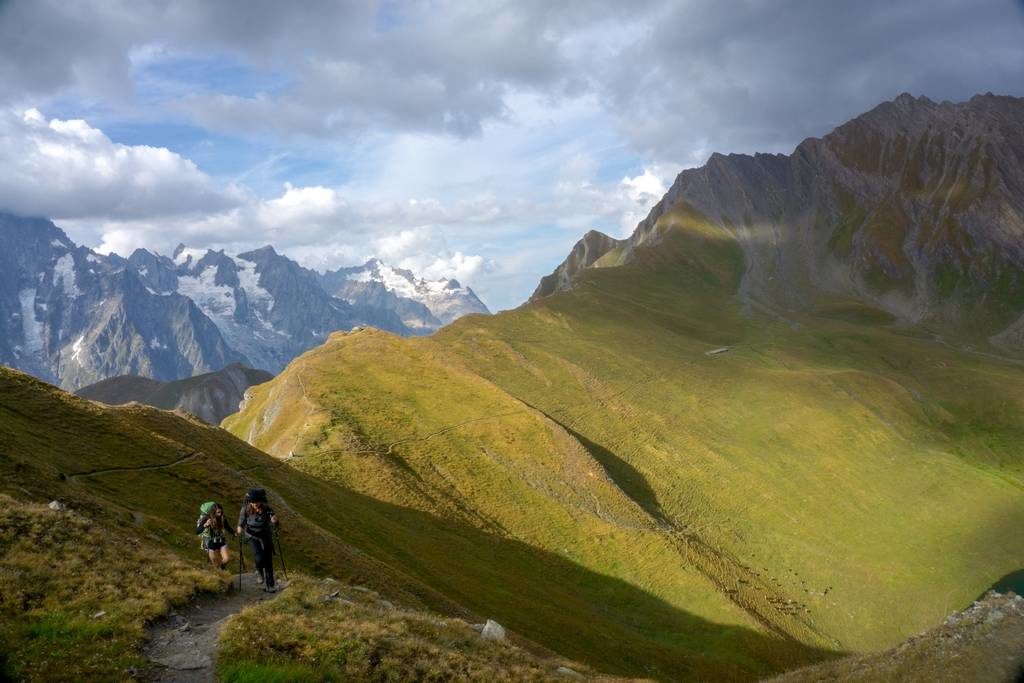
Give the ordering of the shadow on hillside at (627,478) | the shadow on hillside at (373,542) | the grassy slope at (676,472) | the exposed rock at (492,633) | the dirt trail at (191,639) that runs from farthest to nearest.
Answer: the shadow on hillside at (627,478), the grassy slope at (676,472), the shadow on hillside at (373,542), the exposed rock at (492,633), the dirt trail at (191,639)

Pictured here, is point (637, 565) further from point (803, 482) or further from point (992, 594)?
point (803, 482)

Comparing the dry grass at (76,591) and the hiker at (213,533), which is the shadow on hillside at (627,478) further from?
the dry grass at (76,591)

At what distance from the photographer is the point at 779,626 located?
64.1 meters

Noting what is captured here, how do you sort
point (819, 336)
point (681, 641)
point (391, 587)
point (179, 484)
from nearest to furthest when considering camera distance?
point (391, 587) → point (179, 484) → point (681, 641) → point (819, 336)

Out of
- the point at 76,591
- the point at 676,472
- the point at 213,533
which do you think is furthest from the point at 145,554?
the point at 676,472

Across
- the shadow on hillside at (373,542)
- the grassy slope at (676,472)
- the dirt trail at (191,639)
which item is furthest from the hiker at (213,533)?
the grassy slope at (676,472)

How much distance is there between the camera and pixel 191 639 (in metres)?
17.9

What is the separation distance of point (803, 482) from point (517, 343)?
55.4m

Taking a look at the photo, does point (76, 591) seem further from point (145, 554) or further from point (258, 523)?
point (258, 523)

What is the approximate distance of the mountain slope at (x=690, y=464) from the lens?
6631 centimetres

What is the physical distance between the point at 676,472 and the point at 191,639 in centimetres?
8181

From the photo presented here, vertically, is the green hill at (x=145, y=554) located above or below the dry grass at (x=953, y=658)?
above

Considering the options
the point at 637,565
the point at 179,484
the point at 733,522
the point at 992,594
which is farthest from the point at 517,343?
the point at 992,594

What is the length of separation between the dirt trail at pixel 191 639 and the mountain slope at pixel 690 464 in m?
36.8
